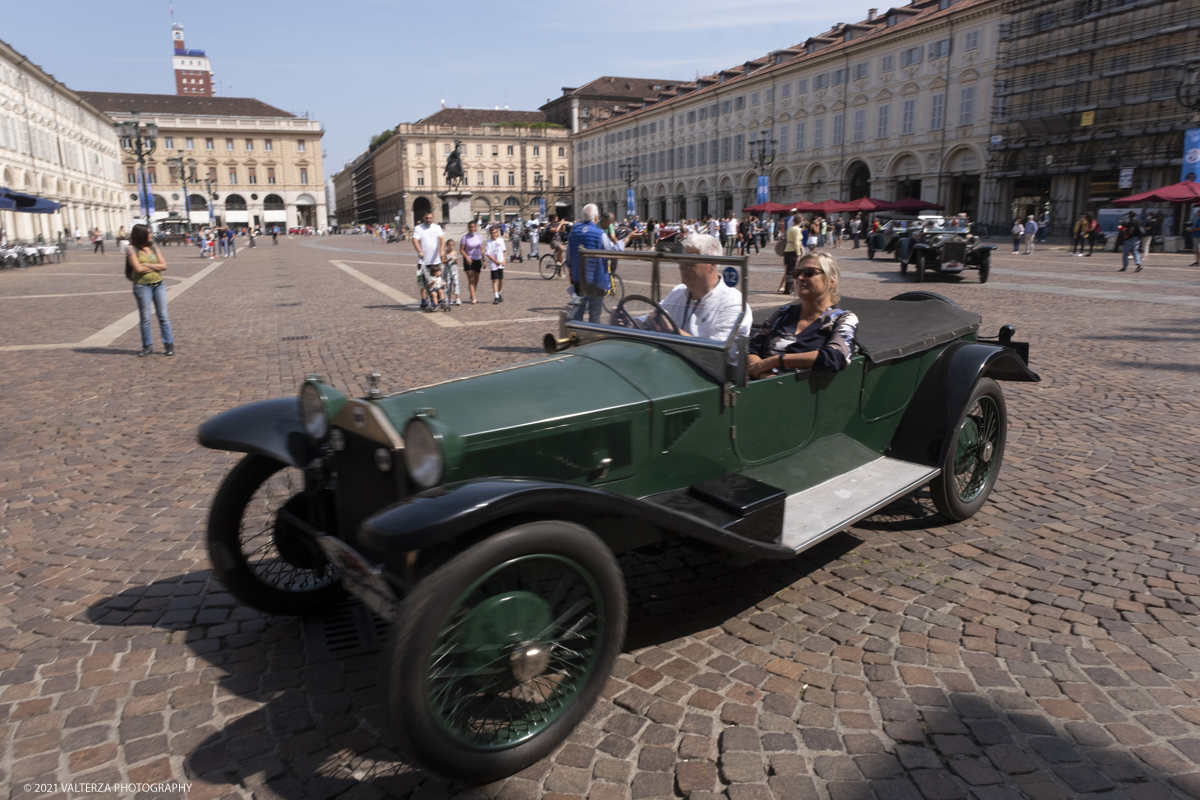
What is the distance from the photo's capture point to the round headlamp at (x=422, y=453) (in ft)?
7.95

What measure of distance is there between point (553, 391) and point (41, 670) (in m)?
2.18

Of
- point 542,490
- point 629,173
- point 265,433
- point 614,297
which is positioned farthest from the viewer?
point 629,173

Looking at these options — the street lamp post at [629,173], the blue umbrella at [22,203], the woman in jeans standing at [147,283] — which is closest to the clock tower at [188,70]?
the street lamp post at [629,173]

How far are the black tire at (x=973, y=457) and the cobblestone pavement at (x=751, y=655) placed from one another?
0.45 ft

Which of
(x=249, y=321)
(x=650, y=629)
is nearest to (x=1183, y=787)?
(x=650, y=629)

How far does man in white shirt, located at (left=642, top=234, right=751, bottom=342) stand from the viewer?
3.16 m

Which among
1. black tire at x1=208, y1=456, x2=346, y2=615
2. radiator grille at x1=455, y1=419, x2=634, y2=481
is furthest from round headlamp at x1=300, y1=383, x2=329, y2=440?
radiator grille at x1=455, y1=419, x2=634, y2=481

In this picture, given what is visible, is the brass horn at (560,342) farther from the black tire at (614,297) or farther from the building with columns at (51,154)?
the building with columns at (51,154)

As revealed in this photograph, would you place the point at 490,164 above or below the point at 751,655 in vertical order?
above

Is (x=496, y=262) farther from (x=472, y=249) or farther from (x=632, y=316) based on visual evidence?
(x=632, y=316)

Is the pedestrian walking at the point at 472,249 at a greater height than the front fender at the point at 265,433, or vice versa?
the pedestrian walking at the point at 472,249

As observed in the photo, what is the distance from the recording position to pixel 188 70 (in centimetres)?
14588

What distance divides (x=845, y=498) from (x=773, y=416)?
53 cm

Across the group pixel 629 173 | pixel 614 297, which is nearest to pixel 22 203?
pixel 614 297
